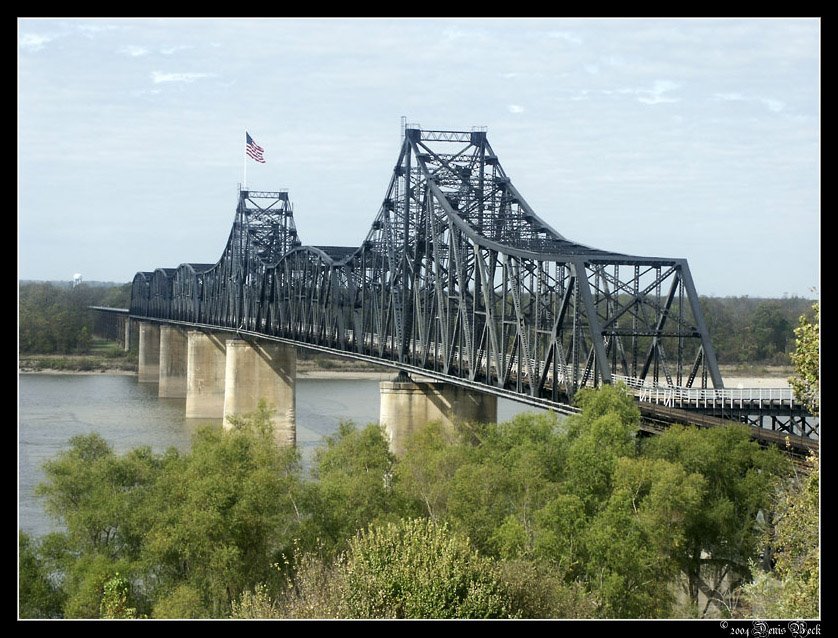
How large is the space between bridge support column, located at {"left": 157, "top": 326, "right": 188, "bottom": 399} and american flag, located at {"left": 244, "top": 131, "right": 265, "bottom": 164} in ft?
102

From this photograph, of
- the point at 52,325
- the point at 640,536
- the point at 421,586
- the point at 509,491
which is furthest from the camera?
the point at 52,325

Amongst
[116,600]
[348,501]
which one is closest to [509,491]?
[348,501]

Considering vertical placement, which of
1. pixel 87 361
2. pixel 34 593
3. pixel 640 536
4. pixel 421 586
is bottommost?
pixel 34 593

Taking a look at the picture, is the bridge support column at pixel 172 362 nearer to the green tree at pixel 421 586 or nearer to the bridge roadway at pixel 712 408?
the bridge roadway at pixel 712 408

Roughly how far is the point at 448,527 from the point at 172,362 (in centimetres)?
9102

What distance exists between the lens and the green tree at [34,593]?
86.7 ft

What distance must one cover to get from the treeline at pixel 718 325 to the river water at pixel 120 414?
1289cm

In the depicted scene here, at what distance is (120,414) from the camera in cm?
8812

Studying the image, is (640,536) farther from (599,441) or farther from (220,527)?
(220,527)

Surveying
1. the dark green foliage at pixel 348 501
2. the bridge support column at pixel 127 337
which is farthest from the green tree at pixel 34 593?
the bridge support column at pixel 127 337

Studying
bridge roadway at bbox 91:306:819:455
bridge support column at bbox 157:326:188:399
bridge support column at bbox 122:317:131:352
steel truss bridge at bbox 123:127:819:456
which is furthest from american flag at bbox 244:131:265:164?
bridge support column at bbox 122:317:131:352

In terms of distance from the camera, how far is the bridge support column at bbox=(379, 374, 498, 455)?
5428cm
